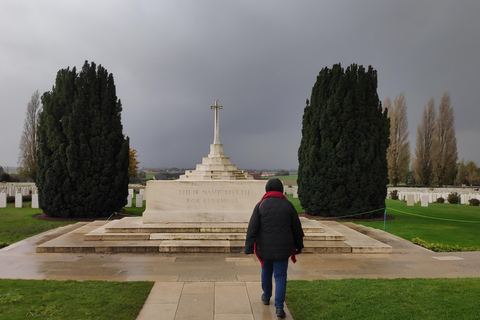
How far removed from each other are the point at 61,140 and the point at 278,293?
14.0 meters

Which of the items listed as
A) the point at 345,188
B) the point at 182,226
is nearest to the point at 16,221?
the point at 182,226

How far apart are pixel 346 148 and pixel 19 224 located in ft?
46.6

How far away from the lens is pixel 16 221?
13.1 metres

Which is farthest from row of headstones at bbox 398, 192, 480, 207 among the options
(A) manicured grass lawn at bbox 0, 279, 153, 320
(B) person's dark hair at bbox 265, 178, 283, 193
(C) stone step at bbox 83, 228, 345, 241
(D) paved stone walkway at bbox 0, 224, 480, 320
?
(A) manicured grass lawn at bbox 0, 279, 153, 320

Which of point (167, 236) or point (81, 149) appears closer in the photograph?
point (167, 236)

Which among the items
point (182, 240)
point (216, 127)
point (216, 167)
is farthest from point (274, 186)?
point (216, 127)

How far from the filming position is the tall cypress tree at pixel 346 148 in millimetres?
15164

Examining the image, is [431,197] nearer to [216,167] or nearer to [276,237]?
[216,167]

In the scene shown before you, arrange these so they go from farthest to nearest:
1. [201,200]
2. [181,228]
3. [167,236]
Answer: [201,200]
[181,228]
[167,236]

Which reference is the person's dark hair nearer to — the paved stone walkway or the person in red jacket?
the person in red jacket

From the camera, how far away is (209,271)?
633 cm

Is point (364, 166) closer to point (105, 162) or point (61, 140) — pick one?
point (105, 162)

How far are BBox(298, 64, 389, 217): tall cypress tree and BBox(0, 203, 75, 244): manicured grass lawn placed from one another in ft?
37.7

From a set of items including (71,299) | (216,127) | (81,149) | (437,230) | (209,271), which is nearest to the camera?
(71,299)
